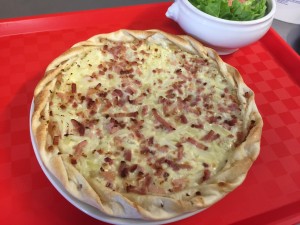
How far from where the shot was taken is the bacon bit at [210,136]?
3.66 ft

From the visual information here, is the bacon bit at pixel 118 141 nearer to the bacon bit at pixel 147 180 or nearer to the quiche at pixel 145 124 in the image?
the quiche at pixel 145 124

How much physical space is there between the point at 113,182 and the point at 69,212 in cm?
20

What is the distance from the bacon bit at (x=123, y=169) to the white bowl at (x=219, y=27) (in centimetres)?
76

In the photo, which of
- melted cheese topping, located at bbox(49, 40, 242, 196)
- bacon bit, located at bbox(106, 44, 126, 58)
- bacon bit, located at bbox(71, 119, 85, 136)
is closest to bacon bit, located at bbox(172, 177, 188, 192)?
melted cheese topping, located at bbox(49, 40, 242, 196)

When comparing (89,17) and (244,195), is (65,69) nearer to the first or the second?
(89,17)

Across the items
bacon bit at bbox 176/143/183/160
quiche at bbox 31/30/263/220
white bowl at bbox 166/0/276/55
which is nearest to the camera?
quiche at bbox 31/30/263/220

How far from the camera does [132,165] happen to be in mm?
1031

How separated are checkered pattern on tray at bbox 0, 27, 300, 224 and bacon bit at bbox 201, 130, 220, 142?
8.1 inches

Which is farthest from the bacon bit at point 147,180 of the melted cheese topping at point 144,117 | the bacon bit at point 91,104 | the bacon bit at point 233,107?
the bacon bit at point 233,107

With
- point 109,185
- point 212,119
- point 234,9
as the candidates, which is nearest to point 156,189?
point 109,185

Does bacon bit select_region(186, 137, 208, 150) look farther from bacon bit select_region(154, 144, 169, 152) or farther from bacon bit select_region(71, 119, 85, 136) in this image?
bacon bit select_region(71, 119, 85, 136)

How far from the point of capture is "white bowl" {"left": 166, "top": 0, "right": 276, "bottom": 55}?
4.57 feet

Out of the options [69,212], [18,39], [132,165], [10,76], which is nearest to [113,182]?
[132,165]

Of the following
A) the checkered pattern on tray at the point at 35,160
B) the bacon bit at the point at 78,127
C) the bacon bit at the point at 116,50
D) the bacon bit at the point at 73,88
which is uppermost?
the bacon bit at the point at 116,50
